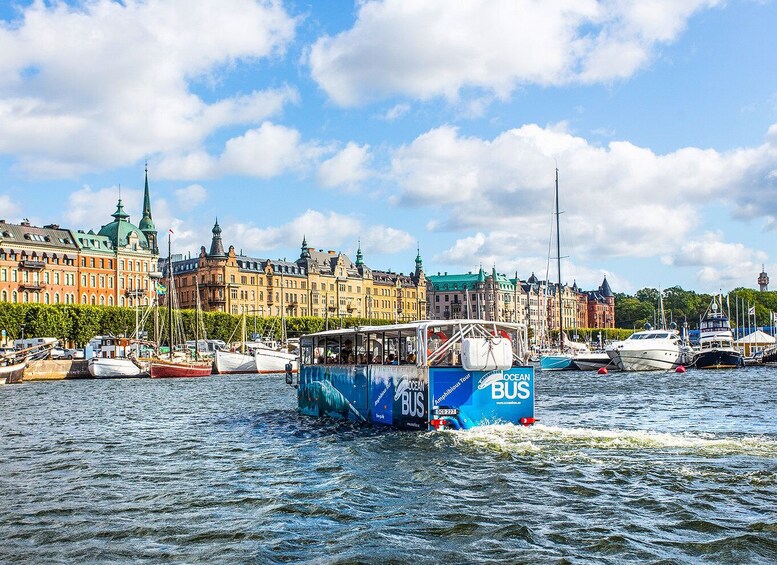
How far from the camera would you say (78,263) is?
140m

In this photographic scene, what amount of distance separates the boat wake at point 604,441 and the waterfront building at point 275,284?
4931 inches

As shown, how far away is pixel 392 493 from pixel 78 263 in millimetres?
132931

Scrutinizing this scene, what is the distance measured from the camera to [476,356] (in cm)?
2534

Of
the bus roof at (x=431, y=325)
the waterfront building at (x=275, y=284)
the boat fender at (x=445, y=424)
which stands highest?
the waterfront building at (x=275, y=284)

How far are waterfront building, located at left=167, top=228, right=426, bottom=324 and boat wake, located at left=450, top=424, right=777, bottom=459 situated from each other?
125241mm

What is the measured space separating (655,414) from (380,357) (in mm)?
14046

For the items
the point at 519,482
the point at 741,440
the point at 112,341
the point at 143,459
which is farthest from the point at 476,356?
the point at 112,341

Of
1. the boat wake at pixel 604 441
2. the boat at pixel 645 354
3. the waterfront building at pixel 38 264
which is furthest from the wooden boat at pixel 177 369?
the boat wake at pixel 604 441

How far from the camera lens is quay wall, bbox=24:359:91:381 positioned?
264 feet

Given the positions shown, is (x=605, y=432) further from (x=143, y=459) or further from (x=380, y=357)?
(x=143, y=459)

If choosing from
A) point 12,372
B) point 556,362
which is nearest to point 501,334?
point 12,372

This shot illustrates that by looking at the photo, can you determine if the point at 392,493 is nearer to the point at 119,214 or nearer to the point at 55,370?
the point at 55,370

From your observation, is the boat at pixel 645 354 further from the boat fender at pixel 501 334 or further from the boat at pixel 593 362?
the boat fender at pixel 501 334

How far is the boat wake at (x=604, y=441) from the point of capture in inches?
910
